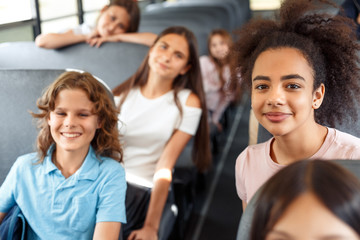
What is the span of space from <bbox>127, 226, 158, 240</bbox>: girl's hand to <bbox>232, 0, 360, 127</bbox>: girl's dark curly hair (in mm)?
708

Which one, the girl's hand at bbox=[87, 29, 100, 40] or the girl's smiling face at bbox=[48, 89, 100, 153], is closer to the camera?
the girl's smiling face at bbox=[48, 89, 100, 153]

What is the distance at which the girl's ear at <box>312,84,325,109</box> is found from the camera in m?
1.22

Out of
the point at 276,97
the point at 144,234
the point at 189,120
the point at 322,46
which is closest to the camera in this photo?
the point at 276,97

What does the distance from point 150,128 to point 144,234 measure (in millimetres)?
528

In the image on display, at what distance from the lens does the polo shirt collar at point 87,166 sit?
4.60ft

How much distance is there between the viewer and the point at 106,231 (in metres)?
1.34

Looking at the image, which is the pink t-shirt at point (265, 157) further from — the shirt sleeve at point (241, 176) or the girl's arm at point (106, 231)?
the girl's arm at point (106, 231)

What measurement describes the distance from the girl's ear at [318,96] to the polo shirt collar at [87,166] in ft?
2.28

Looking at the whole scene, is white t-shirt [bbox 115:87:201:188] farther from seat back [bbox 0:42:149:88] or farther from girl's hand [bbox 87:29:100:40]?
girl's hand [bbox 87:29:100:40]

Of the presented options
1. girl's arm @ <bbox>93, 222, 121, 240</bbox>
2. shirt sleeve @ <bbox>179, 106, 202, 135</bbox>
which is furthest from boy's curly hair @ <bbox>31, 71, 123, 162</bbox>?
shirt sleeve @ <bbox>179, 106, 202, 135</bbox>

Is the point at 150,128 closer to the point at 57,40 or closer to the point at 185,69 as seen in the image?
the point at 185,69

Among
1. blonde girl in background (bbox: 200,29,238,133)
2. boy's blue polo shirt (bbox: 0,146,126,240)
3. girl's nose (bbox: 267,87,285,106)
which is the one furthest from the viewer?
blonde girl in background (bbox: 200,29,238,133)

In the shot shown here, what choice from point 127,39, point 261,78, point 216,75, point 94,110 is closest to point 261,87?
point 261,78

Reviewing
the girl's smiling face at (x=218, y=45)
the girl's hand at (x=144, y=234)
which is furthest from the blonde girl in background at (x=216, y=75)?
the girl's hand at (x=144, y=234)
